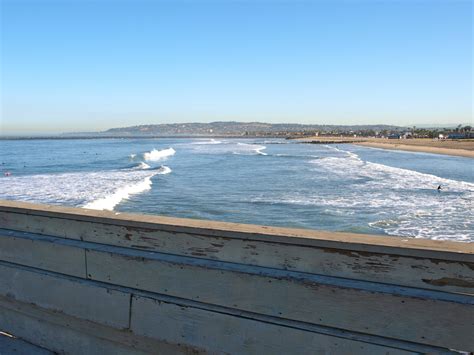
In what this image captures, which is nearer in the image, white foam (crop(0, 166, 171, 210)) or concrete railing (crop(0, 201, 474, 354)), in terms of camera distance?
concrete railing (crop(0, 201, 474, 354))

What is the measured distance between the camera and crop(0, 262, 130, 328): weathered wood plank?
9.33 ft

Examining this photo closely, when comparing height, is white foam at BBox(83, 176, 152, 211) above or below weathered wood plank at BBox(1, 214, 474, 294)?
below

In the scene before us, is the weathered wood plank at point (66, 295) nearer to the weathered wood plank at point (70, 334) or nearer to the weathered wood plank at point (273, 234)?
the weathered wood plank at point (70, 334)

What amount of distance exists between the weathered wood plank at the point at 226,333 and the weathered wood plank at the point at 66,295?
0.47 ft

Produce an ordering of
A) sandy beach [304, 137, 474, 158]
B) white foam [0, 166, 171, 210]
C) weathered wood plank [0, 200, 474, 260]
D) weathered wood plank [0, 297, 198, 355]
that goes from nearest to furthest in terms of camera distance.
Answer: weathered wood plank [0, 200, 474, 260], weathered wood plank [0, 297, 198, 355], white foam [0, 166, 171, 210], sandy beach [304, 137, 474, 158]

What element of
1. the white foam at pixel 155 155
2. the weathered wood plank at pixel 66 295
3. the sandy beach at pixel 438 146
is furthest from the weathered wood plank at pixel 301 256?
the sandy beach at pixel 438 146

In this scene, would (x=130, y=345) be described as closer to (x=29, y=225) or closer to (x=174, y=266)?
(x=174, y=266)

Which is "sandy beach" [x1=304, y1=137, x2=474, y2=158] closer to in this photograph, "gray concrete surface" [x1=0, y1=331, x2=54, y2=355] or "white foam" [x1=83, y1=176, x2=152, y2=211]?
"white foam" [x1=83, y1=176, x2=152, y2=211]

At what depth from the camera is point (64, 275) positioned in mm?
3072

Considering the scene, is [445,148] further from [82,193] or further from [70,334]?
[70,334]

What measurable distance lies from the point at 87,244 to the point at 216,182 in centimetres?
2229

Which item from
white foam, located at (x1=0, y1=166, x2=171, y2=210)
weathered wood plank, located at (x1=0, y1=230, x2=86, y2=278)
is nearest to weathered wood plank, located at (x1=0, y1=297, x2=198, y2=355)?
weathered wood plank, located at (x1=0, y1=230, x2=86, y2=278)

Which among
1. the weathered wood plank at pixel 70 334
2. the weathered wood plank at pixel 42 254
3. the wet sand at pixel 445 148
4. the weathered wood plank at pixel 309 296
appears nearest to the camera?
the weathered wood plank at pixel 309 296

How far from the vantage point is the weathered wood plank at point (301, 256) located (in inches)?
83.9
